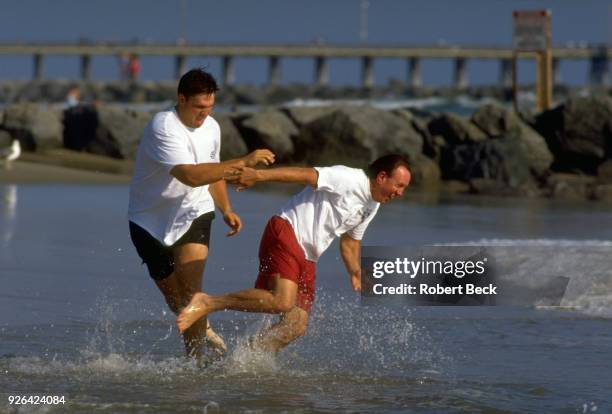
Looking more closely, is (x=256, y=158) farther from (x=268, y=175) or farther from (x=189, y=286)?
(x=189, y=286)

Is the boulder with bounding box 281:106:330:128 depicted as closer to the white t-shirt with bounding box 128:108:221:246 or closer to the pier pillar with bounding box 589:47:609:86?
the white t-shirt with bounding box 128:108:221:246

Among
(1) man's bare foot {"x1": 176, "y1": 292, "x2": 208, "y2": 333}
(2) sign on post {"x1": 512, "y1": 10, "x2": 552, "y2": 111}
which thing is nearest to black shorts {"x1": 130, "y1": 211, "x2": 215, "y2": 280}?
(1) man's bare foot {"x1": 176, "y1": 292, "x2": 208, "y2": 333}

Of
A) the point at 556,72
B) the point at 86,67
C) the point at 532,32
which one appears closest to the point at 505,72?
the point at 556,72

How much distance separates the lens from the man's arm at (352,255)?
754cm

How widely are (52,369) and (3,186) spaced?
38.1 ft

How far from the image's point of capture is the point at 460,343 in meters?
8.75

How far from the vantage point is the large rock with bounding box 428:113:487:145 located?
87.9 ft

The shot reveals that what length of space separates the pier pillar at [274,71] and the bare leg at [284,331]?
131 meters

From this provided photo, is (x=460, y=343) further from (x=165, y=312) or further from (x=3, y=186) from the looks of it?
(x=3, y=186)

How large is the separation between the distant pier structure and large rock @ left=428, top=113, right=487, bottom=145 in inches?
4074

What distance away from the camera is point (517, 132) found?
25.1 m

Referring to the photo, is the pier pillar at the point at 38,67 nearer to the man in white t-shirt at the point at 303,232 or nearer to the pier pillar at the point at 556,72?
the pier pillar at the point at 556,72

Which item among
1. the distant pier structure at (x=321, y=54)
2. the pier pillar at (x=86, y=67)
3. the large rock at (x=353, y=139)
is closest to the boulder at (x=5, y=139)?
the large rock at (x=353, y=139)

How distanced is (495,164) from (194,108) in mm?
16283
